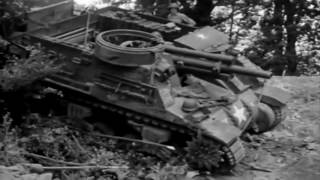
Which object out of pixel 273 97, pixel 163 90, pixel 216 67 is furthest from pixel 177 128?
pixel 273 97

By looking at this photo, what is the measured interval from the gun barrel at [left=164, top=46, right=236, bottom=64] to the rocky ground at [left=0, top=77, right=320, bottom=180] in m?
1.77

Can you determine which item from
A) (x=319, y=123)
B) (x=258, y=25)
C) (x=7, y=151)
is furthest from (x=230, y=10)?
(x=7, y=151)

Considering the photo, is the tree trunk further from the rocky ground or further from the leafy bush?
the leafy bush

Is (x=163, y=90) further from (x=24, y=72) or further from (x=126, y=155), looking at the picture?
(x=24, y=72)

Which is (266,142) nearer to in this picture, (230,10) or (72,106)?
(72,106)

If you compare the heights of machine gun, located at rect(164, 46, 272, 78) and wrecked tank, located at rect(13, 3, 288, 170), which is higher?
machine gun, located at rect(164, 46, 272, 78)

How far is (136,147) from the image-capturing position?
11086mm

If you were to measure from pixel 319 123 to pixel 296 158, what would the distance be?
6.38 feet

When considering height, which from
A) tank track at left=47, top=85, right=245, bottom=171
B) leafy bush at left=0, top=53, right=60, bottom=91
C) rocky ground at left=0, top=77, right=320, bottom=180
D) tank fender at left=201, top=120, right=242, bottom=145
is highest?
leafy bush at left=0, top=53, right=60, bottom=91

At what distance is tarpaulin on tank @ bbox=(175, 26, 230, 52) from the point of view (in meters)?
12.0

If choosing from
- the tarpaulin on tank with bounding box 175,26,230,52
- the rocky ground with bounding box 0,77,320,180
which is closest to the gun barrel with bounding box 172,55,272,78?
the tarpaulin on tank with bounding box 175,26,230,52

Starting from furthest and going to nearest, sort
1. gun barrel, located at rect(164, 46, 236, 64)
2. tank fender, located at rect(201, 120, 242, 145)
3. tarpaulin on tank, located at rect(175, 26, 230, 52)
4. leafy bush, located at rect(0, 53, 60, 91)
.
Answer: tarpaulin on tank, located at rect(175, 26, 230, 52)
gun barrel, located at rect(164, 46, 236, 64)
tank fender, located at rect(201, 120, 242, 145)
leafy bush, located at rect(0, 53, 60, 91)

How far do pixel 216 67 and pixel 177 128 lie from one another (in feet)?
4.56

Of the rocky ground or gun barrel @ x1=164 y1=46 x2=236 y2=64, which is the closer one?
the rocky ground
